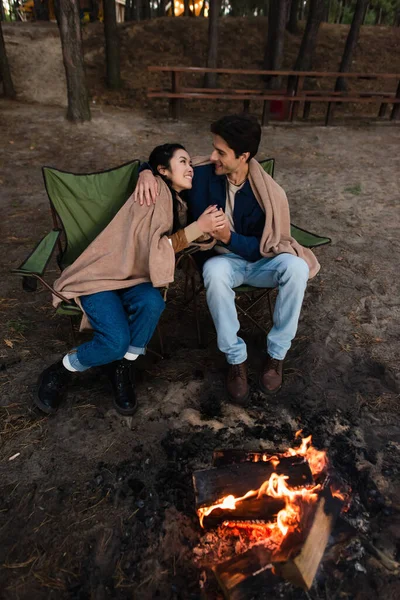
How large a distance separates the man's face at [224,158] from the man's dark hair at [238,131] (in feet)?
0.10

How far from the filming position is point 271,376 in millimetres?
2893

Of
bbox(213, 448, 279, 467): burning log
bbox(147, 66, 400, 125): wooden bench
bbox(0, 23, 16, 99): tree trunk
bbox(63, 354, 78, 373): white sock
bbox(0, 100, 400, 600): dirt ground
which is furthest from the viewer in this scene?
bbox(0, 23, 16, 99): tree trunk

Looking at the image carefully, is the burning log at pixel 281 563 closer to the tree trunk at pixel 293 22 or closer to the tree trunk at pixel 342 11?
the tree trunk at pixel 293 22

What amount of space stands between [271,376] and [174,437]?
80 centimetres

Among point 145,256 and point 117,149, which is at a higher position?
point 145,256

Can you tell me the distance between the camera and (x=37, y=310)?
364 centimetres

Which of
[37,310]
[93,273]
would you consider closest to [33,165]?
[37,310]

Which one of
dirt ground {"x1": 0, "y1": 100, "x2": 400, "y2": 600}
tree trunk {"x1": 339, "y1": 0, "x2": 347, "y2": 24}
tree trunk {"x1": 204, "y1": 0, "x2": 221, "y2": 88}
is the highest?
tree trunk {"x1": 339, "y1": 0, "x2": 347, "y2": 24}

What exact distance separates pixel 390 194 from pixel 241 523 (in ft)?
18.1

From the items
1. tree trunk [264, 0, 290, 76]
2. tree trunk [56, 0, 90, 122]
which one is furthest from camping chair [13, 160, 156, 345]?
tree trunk [264, 0, 290, 76]

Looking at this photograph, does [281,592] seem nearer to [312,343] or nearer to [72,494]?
[72,494]

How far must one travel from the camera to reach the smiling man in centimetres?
272

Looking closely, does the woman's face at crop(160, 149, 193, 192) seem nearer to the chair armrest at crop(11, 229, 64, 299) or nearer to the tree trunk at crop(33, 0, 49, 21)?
the chair armrest at crop(11, 229, 64, 299)

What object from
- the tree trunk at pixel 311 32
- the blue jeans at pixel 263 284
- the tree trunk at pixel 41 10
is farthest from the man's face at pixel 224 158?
the tree trunk at pixel 41 10
